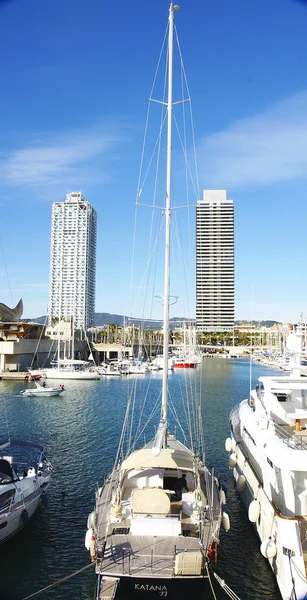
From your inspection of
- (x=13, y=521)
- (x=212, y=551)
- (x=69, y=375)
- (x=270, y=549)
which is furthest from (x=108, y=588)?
(x=69, y=375)

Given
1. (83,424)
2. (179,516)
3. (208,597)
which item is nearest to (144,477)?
(179,516)

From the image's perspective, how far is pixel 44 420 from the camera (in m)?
42.2

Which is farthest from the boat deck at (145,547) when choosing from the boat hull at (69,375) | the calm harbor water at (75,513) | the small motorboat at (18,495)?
the boat hull at (69,375)

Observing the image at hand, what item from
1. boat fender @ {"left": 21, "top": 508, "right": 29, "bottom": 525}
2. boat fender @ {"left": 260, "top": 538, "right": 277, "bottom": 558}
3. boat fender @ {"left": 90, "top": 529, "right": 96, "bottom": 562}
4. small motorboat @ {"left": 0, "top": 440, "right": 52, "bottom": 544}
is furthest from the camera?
boat fender @ {"left": 21, "top": 508, "right": 29, "bottom": 525}

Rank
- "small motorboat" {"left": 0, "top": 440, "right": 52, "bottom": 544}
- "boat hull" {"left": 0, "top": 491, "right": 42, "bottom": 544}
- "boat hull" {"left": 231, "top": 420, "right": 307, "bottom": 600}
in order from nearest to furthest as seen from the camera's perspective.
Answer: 1. "boat hull" {"left": 231, "top": 420, "right": 307, "bottom": 600}
2. "boat hull" {"left": 0, "top": 491, "right": 42, "bottom": 544}
3. "small motorboat" {"left": 0, "top": 440, "right": 52, "bottom": 544}

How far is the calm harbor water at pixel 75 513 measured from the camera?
49.1 ft

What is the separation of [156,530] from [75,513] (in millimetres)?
8378

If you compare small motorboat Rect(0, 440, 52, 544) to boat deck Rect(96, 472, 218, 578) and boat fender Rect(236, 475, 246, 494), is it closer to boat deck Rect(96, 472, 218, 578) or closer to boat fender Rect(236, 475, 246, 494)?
boat deck Rect(96, 472, 218, 578)

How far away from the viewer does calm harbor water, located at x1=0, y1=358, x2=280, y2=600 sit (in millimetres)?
A: 14969

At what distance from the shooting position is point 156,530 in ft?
43.0

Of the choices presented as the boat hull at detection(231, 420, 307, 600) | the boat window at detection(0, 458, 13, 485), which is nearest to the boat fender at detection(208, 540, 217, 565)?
the boat hull at detection(231, 420, 307, 600)

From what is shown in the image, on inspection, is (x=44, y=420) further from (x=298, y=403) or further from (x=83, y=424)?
(x=298, y=403)

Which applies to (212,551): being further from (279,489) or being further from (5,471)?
(5,471)

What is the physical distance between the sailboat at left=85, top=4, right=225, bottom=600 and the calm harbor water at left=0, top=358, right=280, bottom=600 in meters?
2.02
